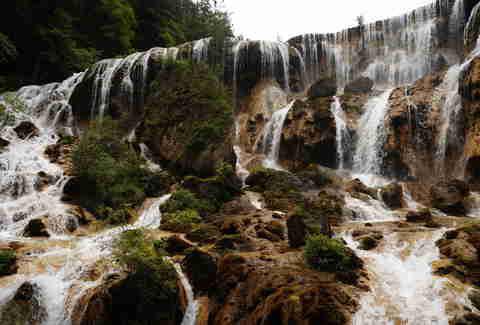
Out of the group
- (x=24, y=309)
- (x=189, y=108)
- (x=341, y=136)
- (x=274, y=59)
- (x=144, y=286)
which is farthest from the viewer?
(x=274, y=59)

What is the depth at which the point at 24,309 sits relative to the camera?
7012mm

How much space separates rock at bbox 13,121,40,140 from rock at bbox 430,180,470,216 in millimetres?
22179

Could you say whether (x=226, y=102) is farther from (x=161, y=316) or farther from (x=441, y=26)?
(x=441, y=26)

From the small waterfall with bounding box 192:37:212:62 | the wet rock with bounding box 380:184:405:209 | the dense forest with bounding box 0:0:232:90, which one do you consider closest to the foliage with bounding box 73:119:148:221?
the dense forest with bounding box 0:0:232:90

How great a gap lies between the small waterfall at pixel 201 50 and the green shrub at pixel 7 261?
934 inches

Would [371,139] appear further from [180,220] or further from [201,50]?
[201,50]

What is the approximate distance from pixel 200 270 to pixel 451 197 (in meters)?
11.4

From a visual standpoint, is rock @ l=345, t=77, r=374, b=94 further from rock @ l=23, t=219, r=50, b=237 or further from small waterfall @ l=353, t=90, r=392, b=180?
rock @ l=23, t=219, r=50, b=237

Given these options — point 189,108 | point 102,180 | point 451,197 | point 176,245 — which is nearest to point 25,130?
point 102,180

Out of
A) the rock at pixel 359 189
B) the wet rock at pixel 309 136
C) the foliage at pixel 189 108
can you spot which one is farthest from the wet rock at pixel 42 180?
the rock at pixel 359 189

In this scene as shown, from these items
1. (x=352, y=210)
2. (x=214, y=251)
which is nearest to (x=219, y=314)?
(x=214, y=251)

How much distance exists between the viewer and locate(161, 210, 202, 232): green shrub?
40.3ft

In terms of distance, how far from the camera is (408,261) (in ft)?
28.5

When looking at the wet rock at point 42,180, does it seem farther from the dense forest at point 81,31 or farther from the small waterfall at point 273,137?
the small waterfall at point 273,137
